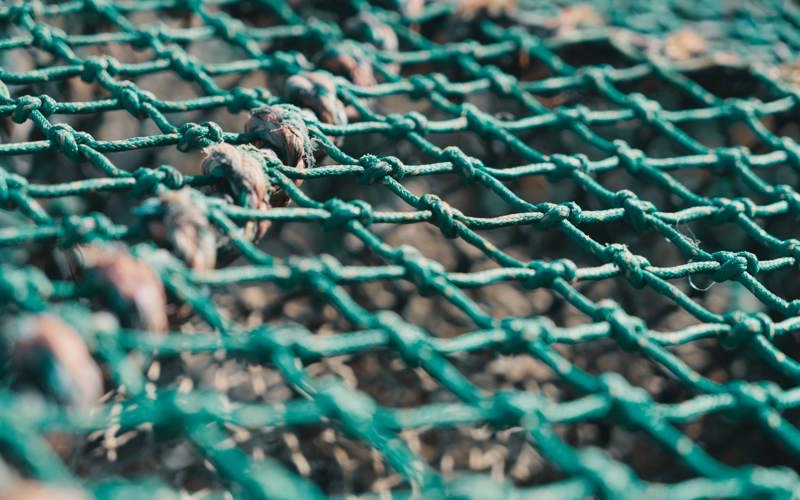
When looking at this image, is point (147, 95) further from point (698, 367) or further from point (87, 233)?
point (698, 367)

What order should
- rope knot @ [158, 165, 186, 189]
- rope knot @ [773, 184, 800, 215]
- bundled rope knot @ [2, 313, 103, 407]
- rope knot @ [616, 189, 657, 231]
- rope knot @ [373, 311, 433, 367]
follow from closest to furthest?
bundled rope knot @ [2, 313, 103, 407] → rope knot @ [373, 311, 433, 367] → rope knot @ [158, 165, 186, 189] → rope knot @ [616, 189, 657, 231] → rope knot @ [773, 184, 800, 215]

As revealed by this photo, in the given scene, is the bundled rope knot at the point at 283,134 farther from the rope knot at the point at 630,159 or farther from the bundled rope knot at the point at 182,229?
the rope knot at the point at 630,159

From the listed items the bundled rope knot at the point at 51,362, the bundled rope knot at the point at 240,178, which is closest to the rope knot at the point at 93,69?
the bundled rope knot at the point at 240,178

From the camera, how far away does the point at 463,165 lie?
0.86 meters

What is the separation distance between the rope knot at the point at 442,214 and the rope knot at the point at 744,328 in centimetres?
25

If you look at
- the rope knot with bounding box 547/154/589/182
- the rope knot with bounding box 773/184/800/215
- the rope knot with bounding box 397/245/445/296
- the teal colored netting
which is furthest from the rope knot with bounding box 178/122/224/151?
the rope knot with bounding box 773/184/800/215

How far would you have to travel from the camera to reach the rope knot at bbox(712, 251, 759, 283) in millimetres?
798

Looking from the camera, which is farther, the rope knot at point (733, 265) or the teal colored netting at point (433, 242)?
the rope knot at point (733, 265)

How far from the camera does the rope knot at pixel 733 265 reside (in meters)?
0.80

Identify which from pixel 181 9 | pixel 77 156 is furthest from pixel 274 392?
pixel 181 9

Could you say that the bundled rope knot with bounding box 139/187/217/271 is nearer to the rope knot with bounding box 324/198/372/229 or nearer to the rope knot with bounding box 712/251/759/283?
the rope knot with bounding box 324/198/372/229

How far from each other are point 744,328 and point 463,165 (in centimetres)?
30

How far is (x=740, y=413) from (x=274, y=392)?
1.59ft

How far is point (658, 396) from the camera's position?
3.23 feet
